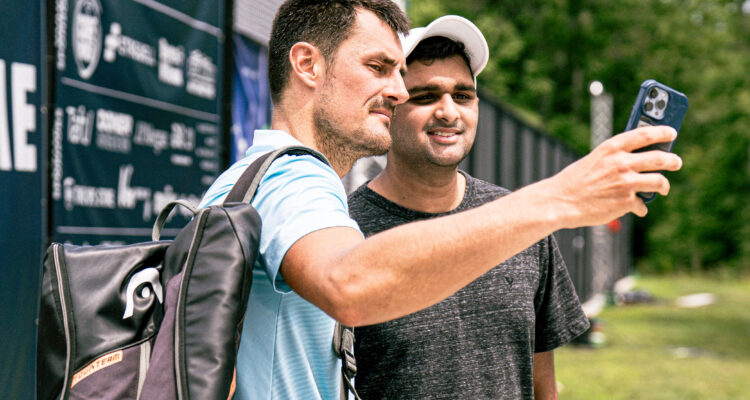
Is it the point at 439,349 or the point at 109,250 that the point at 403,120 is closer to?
the point at 439,349

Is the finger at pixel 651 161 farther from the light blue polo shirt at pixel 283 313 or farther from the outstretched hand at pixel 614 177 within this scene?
the light blue polo shirt at pixel 283 313

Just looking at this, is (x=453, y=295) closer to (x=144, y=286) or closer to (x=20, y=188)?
(x=144, y=286)

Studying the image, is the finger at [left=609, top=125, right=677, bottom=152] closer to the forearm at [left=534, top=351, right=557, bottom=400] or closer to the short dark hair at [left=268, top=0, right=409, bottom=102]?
the short dark hair at [left=268, top=0, right=409, bottom=102]

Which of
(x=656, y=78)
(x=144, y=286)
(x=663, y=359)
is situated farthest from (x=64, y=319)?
(x=656, y=78)

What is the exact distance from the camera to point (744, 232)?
40.2m

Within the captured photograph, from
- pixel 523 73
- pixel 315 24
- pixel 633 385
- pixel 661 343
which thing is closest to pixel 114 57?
pixel 315 24

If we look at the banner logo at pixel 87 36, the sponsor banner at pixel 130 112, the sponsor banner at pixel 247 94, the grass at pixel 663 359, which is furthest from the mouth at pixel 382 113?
the grass at pixel 663 359

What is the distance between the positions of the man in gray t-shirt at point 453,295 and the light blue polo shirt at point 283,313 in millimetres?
729

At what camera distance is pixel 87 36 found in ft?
11.5

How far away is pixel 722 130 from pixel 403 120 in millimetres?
43754

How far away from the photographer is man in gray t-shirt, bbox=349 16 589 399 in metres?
2.40

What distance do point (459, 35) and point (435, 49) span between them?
0.32 feet

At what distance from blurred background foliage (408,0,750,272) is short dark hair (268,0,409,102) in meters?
37.6

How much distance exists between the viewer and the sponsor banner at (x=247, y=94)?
17.3 feet
